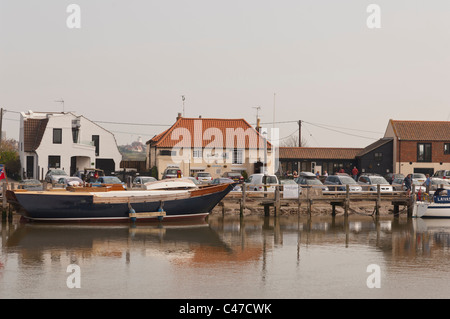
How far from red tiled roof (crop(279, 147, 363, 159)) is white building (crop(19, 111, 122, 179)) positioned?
20.3 meters

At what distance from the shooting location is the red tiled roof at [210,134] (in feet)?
226

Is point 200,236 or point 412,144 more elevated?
point 412,144

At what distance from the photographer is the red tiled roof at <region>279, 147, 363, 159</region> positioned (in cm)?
7825

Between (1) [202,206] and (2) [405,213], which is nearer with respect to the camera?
(1) [202,206]

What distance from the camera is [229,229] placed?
32625mm

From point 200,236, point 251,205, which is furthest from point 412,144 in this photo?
point 200,236

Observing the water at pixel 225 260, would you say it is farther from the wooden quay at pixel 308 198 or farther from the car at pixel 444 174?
the car at pixel 444 174

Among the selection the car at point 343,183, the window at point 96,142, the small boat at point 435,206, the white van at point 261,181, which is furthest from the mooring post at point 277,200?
the window at point 96,142

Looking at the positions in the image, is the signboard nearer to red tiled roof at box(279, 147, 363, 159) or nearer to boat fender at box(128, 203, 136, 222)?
boat fender at box(128, 203, 136, 222)

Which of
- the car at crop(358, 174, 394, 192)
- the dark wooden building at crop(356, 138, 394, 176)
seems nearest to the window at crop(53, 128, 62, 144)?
the dark wooden building at crop(356, 138, 394, 176)

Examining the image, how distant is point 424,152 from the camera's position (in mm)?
70188

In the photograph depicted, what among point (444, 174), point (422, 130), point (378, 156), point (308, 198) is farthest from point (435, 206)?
point (422, 130)
